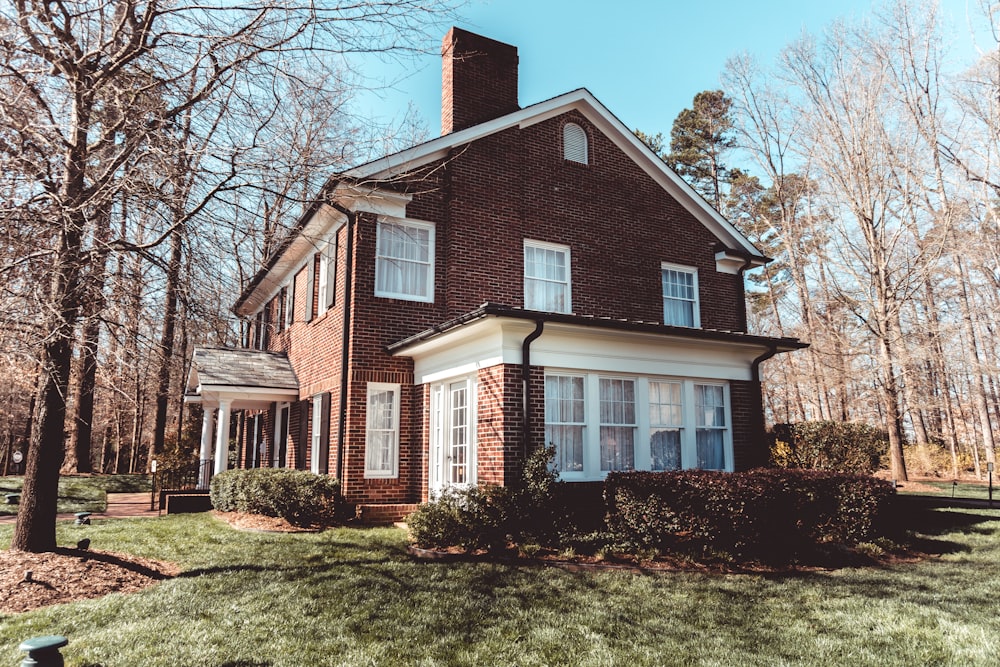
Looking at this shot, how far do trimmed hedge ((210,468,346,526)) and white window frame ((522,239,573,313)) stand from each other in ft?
17.6

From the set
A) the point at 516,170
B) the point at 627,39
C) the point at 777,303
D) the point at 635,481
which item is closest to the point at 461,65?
the point at 516,170

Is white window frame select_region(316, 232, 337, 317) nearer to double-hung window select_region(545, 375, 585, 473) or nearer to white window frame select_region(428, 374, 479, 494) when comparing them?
white window frame select_region(428, 374, 479, 494)

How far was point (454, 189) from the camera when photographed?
1326 centimetres

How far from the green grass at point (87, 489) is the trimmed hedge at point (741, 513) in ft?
40.2

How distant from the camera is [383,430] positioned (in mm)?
12375

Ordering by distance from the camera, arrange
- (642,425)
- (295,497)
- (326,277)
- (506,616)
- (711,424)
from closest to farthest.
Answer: (506,616)
(295,497)
(642,425)
(711,424)
(326,277)

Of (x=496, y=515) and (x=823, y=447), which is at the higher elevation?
(x=823, y=447)

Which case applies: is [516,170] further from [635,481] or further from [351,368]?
[635,481]

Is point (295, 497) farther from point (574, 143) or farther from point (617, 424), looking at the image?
point (574, 143)

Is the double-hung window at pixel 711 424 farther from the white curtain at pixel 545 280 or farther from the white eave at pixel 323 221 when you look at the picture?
the white eave at pixel 323 221

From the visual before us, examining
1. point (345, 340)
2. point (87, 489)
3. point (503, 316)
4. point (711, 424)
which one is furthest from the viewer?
point (87, 489)

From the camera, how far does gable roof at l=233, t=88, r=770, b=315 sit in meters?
12.4

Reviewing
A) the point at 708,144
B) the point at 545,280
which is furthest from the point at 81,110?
the point at 708,144

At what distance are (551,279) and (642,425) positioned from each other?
412cm
